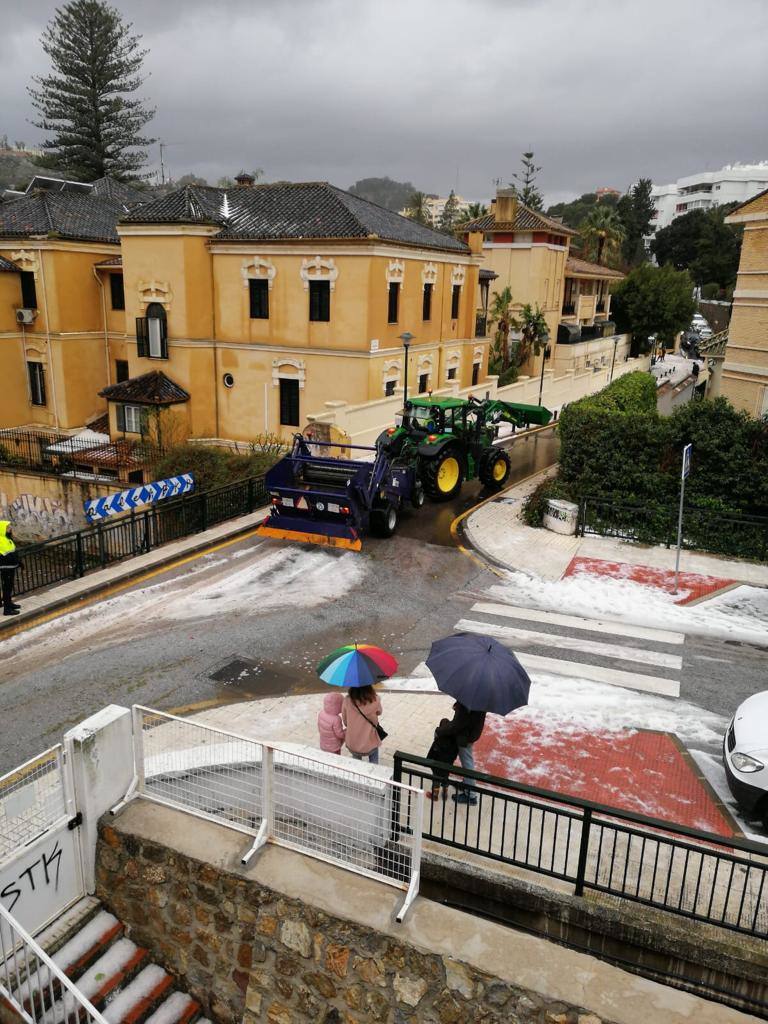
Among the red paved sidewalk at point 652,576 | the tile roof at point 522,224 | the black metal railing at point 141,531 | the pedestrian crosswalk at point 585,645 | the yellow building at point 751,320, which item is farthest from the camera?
the tile roof at point 522,224

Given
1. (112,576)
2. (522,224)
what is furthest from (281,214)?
(522,224)

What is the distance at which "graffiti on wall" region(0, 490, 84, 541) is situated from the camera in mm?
26719

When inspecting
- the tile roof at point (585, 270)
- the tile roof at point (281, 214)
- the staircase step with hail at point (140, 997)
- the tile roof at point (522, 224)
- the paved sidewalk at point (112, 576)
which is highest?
the tile roof at point (522, 224)

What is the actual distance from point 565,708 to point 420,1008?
462 centimetres

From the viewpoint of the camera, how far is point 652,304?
56906mm

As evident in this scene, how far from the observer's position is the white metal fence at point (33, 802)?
6.28 m

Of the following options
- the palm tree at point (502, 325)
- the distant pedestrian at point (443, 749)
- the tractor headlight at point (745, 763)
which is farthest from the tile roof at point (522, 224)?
the distant pedestrian at point (443, 749)

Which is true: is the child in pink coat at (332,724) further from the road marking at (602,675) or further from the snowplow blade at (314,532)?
the snowplow blade at (314,532)

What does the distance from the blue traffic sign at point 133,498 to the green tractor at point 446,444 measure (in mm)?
4656

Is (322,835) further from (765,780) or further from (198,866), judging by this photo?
(765,780)

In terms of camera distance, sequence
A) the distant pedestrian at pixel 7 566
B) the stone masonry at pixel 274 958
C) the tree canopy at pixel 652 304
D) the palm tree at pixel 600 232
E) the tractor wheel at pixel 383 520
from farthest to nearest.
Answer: the palm tree at pixel 600 232
the tree canopy at pixel 652 304
the tractor wheel at pixel 383 520
the distant pedestrian at pixel 7 566
the stone masonry at pixel 274 958

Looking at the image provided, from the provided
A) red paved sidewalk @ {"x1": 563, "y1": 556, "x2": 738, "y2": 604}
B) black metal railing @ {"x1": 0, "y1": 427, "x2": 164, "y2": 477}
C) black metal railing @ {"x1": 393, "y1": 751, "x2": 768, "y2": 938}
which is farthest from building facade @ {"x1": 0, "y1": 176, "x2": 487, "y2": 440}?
black metal railing @ {"x1": 393, "y1": 751, "x2": 768, "y2": 938}

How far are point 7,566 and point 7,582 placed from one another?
0.35 m

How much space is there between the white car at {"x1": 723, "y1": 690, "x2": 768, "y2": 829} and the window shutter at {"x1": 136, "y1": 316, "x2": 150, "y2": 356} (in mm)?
25902
